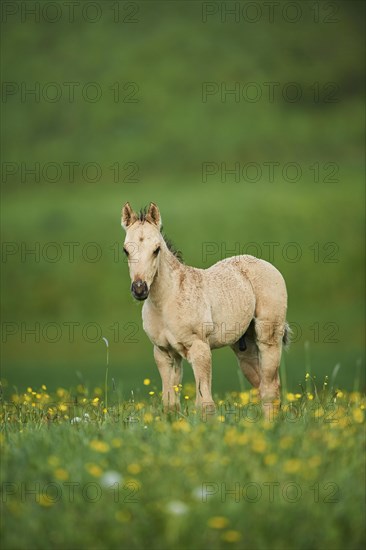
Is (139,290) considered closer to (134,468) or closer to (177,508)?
(134,468)

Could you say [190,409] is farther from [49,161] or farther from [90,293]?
[49,161]

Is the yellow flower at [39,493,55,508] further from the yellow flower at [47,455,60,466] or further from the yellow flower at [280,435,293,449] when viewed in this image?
the yellow flower at [280,435,293,449]

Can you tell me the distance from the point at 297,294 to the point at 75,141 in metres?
28.6

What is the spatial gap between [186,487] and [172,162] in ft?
207

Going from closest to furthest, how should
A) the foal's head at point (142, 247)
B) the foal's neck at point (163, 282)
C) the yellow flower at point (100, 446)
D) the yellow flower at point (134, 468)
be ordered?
1. the yellow flower at point (134, 468)
2. the yellow flower at point (100, 446)
3. the foal's head at point (142, 247)
4. the foal's neck at point (163, 282)

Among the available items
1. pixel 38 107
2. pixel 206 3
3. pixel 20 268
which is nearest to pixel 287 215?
pixel 20 268

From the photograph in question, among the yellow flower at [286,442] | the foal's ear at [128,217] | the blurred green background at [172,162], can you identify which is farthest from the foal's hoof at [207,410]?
the blurred green background at [172,162]

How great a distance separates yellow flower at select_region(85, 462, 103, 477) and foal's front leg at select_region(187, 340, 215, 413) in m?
3.17

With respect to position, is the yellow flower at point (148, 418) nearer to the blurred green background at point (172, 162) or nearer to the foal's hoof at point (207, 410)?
the foal's hoof at point (207, 410)

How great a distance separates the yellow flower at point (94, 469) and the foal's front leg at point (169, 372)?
329cm

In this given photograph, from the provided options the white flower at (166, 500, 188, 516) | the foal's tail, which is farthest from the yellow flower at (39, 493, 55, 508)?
the foal's tail

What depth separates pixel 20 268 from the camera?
2084 inches

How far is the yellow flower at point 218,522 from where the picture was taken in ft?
20.1

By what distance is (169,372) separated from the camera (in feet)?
35.0
